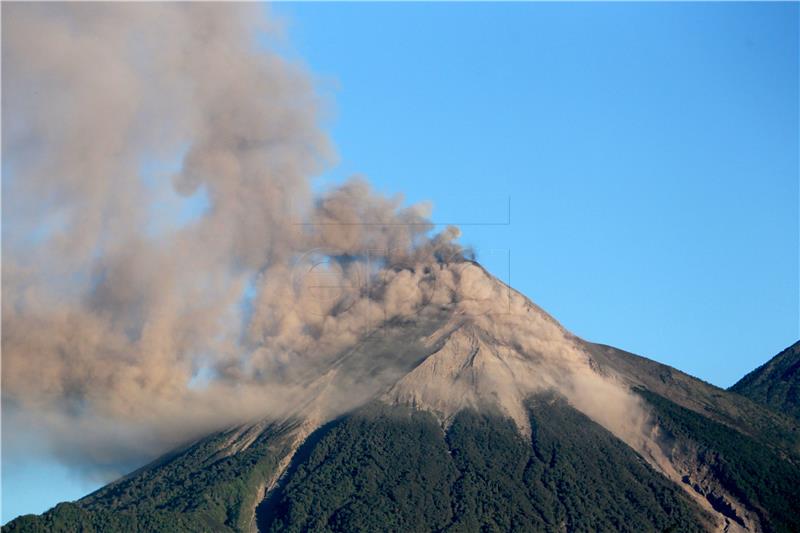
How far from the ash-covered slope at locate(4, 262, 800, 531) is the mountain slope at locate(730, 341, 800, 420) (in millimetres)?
9729

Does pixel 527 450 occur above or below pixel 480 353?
below

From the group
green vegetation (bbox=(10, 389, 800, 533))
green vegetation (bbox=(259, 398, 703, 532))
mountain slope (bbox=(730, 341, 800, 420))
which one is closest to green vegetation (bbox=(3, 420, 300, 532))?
green vegetation (bbox=(10, 389, 800, 533))

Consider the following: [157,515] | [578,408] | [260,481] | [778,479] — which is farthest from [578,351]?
[157,515]

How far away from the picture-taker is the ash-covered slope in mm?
139625

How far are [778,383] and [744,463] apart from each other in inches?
1243

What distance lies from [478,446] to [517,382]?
995 centimetres

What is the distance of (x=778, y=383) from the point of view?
179500mm

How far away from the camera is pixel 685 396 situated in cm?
16675

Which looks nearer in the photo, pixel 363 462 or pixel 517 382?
pixel 363 462

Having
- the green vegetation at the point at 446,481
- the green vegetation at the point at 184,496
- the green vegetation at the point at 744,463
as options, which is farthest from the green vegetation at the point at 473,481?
the green vegetation at the point at 744,463

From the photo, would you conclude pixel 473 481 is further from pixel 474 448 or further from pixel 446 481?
pixel 474 448

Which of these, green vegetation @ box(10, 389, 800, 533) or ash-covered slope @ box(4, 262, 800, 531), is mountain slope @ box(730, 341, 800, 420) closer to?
ash-covered slope @ box(4, 262, 800, 531)

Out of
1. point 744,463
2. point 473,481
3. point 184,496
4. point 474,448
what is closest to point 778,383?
point 744,463

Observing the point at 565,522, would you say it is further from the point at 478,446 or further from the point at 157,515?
the point at 157,515
